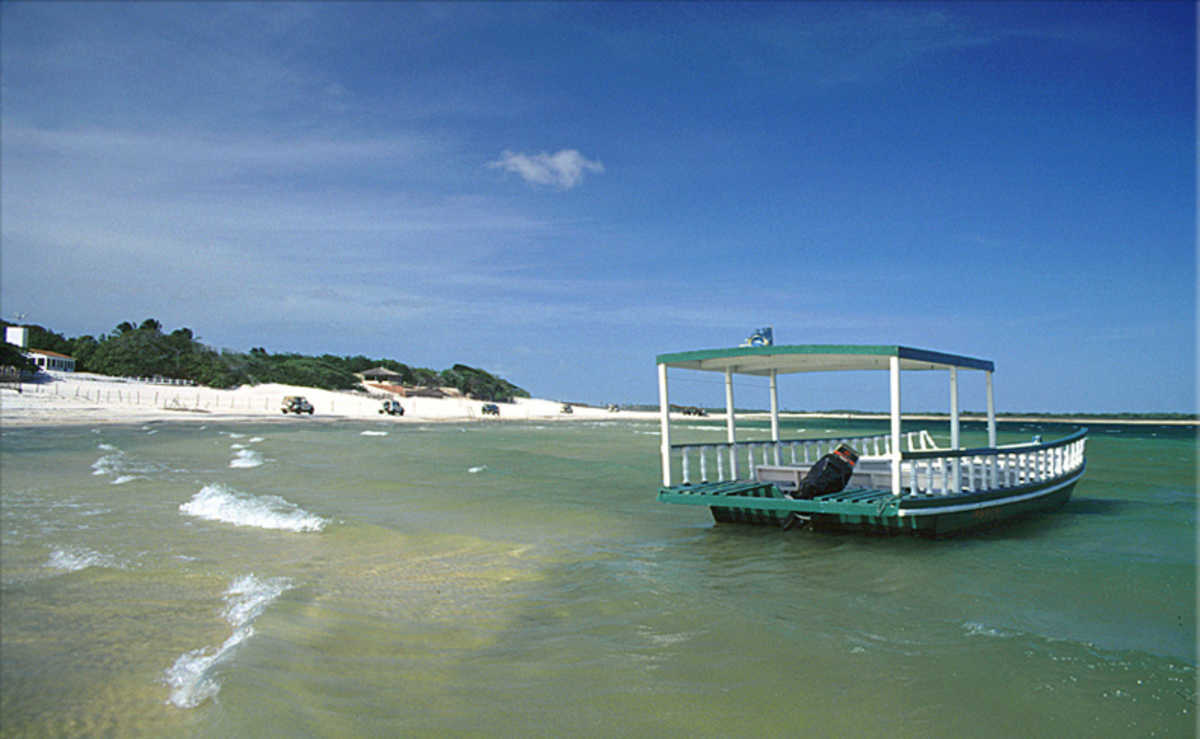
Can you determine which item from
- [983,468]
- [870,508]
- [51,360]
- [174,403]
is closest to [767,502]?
[870,508]

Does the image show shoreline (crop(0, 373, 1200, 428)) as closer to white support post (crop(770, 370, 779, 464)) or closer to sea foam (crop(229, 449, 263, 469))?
sea foam (crop(229, 449, 263, 469))

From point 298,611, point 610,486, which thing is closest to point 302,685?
point 298,611

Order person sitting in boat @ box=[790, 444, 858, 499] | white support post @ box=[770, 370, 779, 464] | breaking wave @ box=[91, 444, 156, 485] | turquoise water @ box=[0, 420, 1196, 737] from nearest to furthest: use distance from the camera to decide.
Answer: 1. turquoise water @ box=[0, 420, 1196, 737]
2. person sitting in boat @ box=[790, 444, 858, 499]
3. white support post @ box=[770, 370, 779, 464]
4. breaking wave @ box=[91, 444, 156, 485]

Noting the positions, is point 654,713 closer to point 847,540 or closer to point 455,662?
point 455,662

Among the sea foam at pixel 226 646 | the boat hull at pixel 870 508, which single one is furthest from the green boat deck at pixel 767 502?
the sea foam at pixel 226 646

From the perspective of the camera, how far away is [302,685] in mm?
5719

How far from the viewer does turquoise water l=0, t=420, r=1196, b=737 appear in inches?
205

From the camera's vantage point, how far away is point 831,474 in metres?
11.9

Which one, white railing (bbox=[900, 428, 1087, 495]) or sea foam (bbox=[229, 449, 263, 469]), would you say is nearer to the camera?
white railing (bbox=[900, 428, 1087, 495])

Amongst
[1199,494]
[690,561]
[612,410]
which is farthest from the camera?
[612,410]

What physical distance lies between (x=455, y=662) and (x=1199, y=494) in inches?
891

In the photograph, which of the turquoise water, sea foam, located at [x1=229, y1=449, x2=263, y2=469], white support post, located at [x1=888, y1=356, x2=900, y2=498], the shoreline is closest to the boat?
white support post, located at [x1=888, y1=356, x2=900, y2=498]

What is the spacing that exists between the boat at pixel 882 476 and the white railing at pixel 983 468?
1.0 inches

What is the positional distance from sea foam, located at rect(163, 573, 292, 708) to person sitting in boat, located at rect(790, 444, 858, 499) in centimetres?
776
